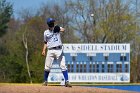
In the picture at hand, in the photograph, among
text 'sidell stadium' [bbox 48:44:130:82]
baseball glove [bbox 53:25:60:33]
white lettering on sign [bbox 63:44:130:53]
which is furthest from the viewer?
white lettering on sign [bbox 63:44:130:53]

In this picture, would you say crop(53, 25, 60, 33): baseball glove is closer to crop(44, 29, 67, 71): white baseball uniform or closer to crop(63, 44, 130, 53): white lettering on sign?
crop(44, 29, 67, 71): white baseball uniform

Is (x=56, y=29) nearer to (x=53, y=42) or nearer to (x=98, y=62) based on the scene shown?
(x=53, y=42)

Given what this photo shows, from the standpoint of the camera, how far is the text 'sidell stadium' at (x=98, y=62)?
115 ft

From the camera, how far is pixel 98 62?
1383 inches

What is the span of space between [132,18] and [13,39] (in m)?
20.3

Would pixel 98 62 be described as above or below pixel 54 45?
below

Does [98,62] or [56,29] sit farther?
[98,62]

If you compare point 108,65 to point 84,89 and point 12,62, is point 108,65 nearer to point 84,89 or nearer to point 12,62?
point 12,62

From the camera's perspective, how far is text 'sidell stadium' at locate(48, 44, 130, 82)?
3509 centimetres

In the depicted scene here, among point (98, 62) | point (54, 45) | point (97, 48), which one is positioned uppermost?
point (54, 45)

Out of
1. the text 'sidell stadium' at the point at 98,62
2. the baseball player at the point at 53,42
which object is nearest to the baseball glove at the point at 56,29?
the baseball player at the point at 53,42

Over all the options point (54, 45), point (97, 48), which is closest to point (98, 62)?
point (97, 48)

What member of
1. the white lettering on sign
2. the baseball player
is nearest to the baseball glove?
the baseball player

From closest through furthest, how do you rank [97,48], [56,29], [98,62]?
[56,29] → [98,62] → [97,48]
